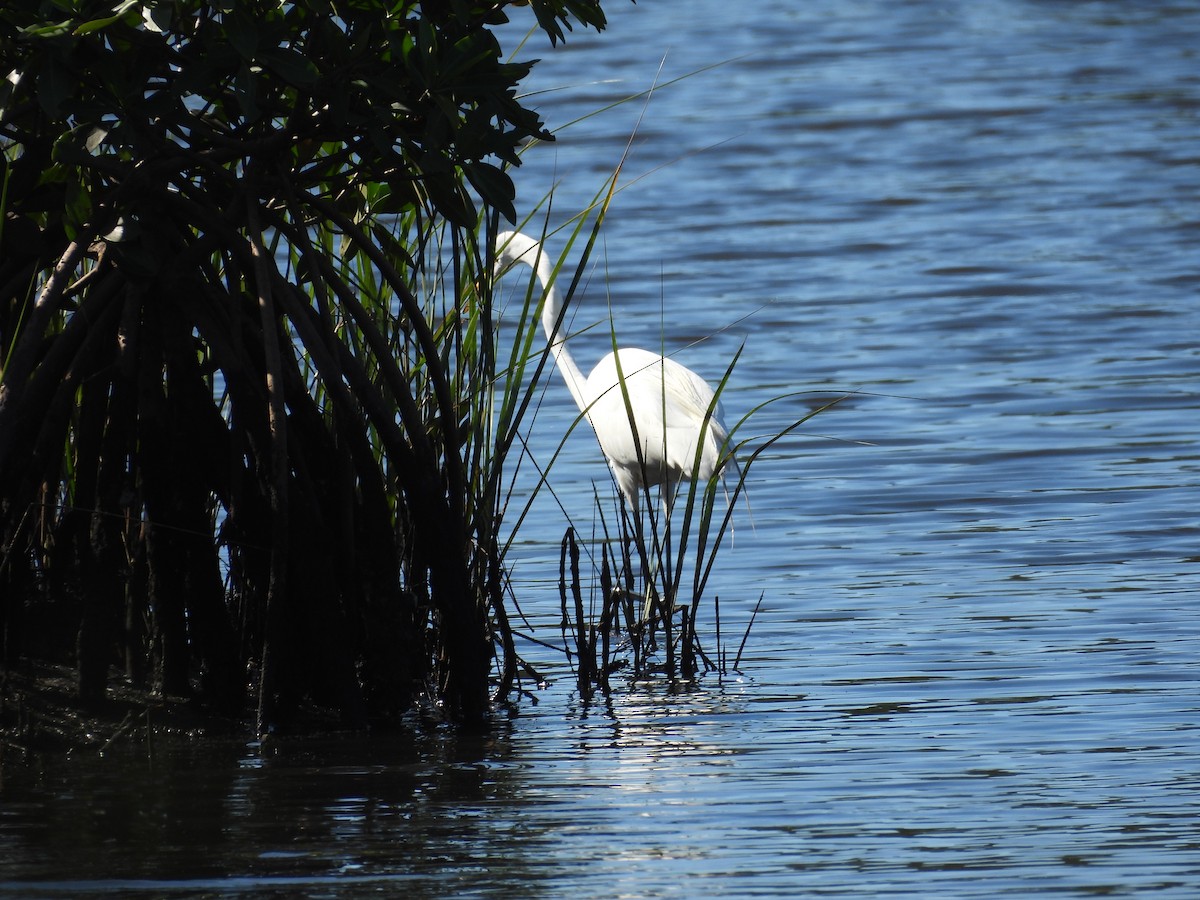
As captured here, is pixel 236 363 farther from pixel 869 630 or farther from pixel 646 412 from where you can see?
pixel 646 412

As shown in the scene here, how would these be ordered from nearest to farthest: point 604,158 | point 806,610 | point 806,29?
point 806,610 < point 604,158 < point 806,29

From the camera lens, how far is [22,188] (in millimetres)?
5266

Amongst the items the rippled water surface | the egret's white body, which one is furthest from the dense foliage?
the egret's white body

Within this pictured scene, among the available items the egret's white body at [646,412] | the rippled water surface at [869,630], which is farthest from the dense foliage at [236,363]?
the egret's white body at [646,412]

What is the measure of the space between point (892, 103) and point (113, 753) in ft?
58.6

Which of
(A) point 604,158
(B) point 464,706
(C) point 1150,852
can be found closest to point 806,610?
(B) point 464,706

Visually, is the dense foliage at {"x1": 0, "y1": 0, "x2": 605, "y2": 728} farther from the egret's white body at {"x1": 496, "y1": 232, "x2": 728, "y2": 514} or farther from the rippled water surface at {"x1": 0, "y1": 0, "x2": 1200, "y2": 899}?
the egret's white body at {"x1": 496, "y1": 232, "x2": 728, "y2": 514}

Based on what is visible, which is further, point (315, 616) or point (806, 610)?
point (806, 610)

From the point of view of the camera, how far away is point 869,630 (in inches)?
264

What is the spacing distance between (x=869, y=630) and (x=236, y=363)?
258 centimetres

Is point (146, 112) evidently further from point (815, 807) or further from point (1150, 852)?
point (1150, 852)

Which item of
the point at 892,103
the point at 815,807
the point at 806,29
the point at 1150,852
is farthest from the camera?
the point at 806,29

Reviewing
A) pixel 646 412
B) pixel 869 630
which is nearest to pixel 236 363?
pixel 869 630

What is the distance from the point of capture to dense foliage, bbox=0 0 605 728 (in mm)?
4910
